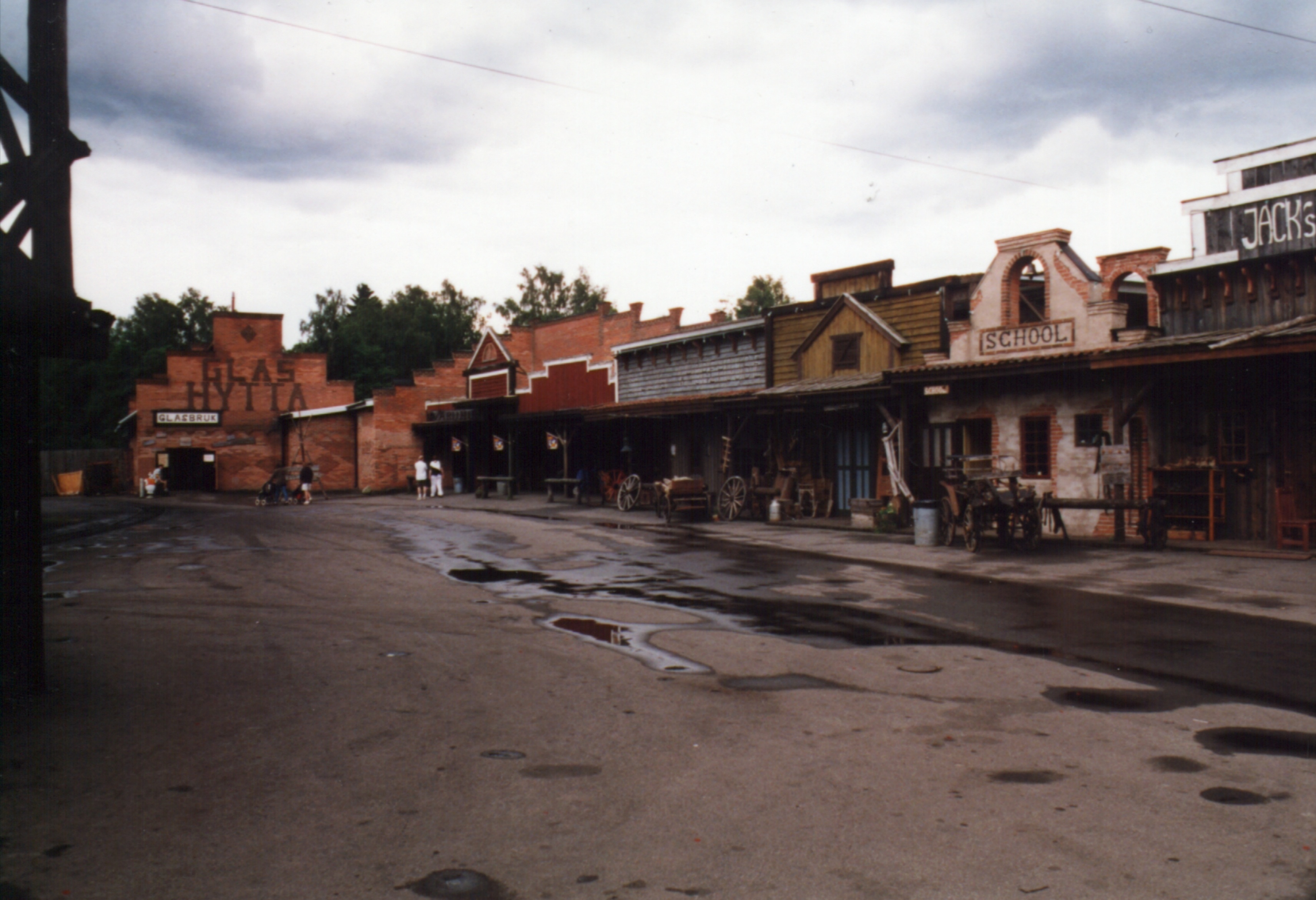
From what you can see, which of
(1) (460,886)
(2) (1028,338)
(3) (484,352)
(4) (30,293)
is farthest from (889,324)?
(3) (484,352)

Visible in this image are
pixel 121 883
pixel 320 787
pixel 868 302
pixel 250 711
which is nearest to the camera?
pixel 121 883

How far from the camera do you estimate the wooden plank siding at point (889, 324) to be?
73.8ft

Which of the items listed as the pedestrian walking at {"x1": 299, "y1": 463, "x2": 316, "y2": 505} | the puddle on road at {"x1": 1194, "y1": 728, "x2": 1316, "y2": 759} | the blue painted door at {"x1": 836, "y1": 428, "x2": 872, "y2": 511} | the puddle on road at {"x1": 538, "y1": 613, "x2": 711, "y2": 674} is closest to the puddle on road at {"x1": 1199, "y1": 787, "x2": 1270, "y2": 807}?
the puddle on road at {"x1": 1194, "y1": 728, "x2": 1316, "y2": 759}

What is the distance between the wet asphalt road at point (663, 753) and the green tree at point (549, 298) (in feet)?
205

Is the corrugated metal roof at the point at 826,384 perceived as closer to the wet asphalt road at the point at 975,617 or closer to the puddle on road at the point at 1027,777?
the wet asphalt road at the point at 975,617

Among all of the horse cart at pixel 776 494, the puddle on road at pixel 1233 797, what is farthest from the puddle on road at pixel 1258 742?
the horse cart at pixel 776 494

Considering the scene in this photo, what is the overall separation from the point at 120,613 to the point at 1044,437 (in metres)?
16.4

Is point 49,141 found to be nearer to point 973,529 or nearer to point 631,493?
point 973,529

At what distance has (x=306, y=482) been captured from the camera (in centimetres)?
3681

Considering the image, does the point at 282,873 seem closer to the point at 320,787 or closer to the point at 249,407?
the point at 320,787

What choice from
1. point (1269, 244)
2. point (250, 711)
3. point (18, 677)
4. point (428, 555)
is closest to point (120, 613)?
point (18, 677)

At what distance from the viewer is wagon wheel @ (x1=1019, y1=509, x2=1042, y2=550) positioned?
16688 millimetres

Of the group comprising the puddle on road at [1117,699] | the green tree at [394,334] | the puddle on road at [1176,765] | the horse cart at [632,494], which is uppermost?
the green tree at [394,334]

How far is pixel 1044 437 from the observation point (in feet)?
63.3
